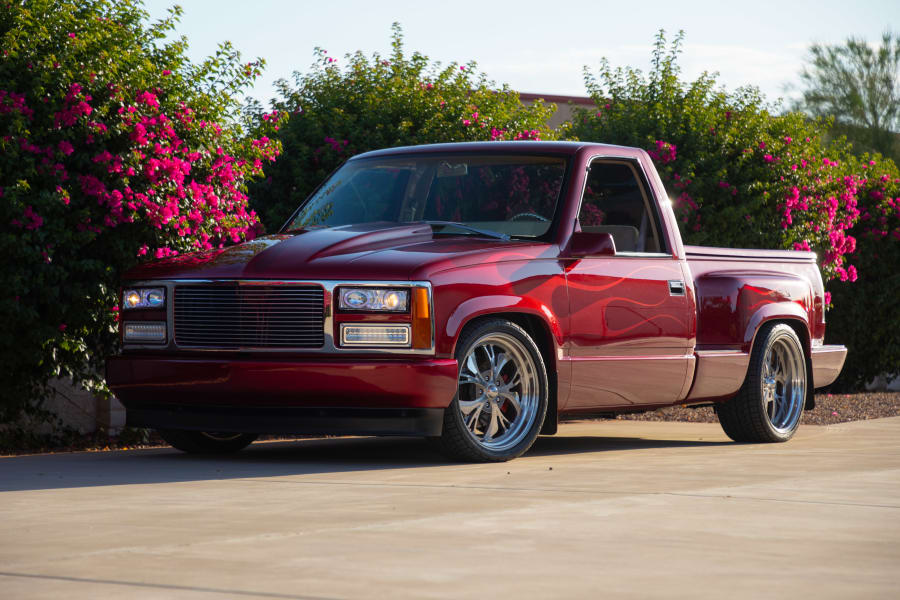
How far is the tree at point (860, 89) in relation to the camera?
47.1 meters

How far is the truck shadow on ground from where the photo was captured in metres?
7.68

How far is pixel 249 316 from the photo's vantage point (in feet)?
26.8

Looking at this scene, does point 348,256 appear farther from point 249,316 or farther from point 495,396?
point 495,396

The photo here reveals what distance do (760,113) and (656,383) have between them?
7.41 metres

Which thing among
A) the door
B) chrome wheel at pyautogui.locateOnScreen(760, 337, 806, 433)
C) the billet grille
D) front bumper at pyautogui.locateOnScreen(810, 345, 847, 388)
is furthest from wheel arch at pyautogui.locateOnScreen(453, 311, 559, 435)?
front bumper at pyautogui.locateOnScreen(810, 345, 847, 388)

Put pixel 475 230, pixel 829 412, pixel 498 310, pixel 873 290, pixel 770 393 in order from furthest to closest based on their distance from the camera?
1. pixel 873 290
2. pixel 829 412
3. pixel 770 393
4. pixel 475 230
5. pixel 498 310

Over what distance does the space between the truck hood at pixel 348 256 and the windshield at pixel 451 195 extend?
0.30m

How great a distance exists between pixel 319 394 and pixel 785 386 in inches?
168

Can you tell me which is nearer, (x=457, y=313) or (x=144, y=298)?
(x=457, y=313)

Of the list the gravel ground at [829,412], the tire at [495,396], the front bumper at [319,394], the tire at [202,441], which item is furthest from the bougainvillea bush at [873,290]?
the front bumper at [319,394]

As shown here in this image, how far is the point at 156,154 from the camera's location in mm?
Answer: 9891

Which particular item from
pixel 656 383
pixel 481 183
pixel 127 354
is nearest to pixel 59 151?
pixel 127 354

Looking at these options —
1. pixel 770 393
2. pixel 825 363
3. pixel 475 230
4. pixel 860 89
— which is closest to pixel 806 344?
pixel 825 363

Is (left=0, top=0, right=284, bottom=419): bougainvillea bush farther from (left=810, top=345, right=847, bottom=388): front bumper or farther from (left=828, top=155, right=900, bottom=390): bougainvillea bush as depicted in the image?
(left=828, top=155, right=900, bottom=390): bougainvillea bush
